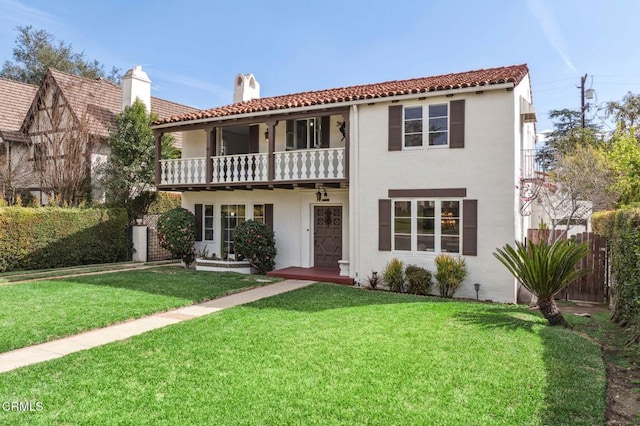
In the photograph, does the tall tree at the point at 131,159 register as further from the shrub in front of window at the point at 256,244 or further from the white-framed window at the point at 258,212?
the shrub in front of window at the point at 256,244

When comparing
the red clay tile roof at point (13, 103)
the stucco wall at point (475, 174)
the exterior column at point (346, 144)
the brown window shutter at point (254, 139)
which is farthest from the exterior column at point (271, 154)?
the red clay tile roof at point (13, 103)

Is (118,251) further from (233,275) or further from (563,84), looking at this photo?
(563,84)

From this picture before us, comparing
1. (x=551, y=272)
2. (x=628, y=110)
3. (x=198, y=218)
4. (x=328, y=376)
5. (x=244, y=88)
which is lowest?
(x=328, y=376)

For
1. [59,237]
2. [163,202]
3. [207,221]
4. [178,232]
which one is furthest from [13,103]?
[178,232]

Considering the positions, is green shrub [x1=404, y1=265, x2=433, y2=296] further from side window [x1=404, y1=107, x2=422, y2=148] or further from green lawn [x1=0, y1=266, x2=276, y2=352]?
green lawn [x1=0, y1=266, x2=276, y2=352]

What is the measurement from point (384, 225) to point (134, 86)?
16.8 metres

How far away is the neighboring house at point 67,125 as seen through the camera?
2019 centimetres

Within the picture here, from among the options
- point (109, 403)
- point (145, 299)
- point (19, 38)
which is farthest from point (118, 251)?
point (19, 38)

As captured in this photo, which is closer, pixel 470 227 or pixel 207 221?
pixel 470 227

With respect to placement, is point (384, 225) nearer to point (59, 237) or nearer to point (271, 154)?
point (271, 154)

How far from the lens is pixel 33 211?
16328 millimetres

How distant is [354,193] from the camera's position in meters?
13.6

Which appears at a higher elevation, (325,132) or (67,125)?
(67,125)

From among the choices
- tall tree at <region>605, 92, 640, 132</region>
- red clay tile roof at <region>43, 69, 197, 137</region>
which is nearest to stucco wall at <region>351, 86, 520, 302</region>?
red clay tile roof at <region>43, 69, 197, 137</region>
